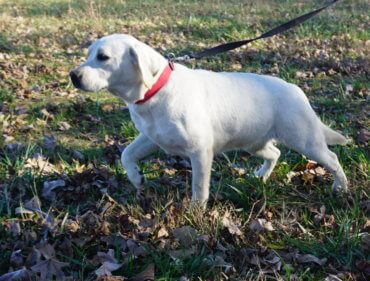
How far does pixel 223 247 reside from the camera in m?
3.47

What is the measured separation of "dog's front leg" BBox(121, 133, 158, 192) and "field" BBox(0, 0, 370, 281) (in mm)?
108

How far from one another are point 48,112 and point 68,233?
2.97m

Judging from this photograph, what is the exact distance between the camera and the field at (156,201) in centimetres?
328

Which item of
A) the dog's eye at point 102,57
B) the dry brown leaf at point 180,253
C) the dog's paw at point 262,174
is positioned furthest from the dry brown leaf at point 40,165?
the dog's paw at point 262,174

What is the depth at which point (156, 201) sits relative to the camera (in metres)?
4.06

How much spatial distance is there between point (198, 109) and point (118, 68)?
671 mm

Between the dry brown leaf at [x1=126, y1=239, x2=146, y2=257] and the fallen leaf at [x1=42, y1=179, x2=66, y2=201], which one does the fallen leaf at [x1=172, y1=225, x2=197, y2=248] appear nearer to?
the dry brown leaf at [x1=126, y1=239, x2=146, y2=257]

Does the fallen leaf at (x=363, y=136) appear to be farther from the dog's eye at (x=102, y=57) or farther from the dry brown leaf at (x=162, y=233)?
the dog's eye at (x=102, y=57)

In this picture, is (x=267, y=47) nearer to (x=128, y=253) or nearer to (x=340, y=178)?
Answer: (x=340, y=178)

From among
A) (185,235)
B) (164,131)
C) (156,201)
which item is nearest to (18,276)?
(185,235)

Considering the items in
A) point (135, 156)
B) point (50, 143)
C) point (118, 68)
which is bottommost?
point (50, 143)

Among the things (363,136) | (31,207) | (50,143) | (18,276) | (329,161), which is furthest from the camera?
(363,136)

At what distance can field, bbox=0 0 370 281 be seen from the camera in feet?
10.7

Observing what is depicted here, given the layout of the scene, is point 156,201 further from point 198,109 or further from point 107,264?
point 107,264
